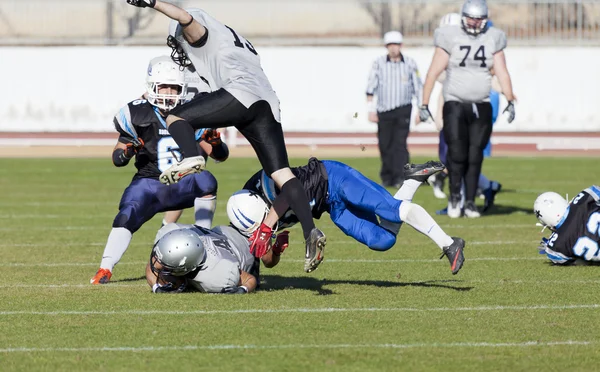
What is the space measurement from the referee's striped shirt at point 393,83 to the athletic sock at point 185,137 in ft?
30.9

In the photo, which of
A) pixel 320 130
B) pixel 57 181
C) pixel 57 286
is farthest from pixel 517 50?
pixel 57 286

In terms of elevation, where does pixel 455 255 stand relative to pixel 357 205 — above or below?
below

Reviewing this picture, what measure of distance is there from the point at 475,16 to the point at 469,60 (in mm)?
455

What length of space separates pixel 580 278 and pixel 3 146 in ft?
73.1

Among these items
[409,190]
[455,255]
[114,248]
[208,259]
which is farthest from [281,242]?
[114,248]

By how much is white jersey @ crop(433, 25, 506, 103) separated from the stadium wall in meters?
17.1

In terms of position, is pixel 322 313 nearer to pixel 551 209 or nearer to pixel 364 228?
pixel 364 228

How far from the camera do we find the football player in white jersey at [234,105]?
6801 millimetres

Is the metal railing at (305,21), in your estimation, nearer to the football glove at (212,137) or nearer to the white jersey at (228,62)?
the football glove at (212,137)

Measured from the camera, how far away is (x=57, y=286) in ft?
24.9

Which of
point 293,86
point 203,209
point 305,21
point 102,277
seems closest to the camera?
point 102,277

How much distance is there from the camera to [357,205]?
7.13 m

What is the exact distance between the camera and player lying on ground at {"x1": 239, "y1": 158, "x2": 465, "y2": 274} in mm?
6965

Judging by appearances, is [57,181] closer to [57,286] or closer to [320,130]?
[57,286]
